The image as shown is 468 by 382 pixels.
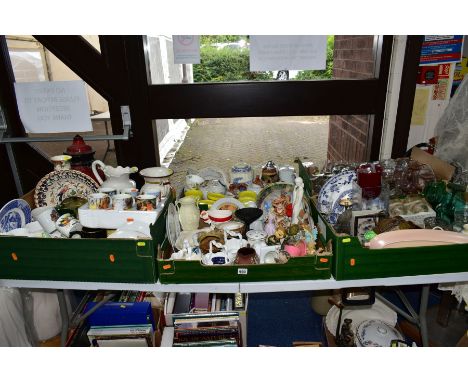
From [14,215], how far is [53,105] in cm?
63

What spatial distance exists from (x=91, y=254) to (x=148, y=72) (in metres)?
1.18

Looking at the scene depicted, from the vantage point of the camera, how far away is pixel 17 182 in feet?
6.40

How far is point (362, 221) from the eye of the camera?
1.36 metres

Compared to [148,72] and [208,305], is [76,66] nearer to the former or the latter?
[148,72]

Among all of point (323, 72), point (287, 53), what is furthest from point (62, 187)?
point (323, 72)

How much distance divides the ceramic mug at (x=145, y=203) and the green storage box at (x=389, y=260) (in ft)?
2.07

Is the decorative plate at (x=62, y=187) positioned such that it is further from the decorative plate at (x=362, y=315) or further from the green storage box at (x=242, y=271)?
the decorative plate at (x=362, y=315)

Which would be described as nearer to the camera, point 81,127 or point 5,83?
point 81,127

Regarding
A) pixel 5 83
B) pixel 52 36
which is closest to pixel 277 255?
pixel 52 36

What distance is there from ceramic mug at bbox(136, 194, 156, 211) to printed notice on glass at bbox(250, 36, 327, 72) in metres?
1.00

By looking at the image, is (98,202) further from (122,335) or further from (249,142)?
(249,142)

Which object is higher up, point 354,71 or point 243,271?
point 354,71

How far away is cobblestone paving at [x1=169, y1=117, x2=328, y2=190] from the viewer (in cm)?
267

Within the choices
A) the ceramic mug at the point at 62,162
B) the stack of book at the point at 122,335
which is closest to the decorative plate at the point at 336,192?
the stack of book at the point at 122,335
